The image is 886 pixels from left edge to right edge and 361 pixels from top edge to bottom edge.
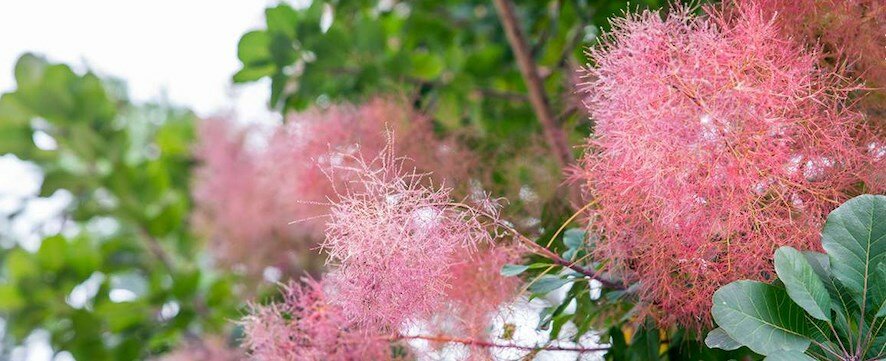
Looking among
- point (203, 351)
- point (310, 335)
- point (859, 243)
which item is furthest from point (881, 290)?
point (203, 351)

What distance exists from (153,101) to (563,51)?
5.03ft

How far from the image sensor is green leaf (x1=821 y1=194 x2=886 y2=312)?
600mm

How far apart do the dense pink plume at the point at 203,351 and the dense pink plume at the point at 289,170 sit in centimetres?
16

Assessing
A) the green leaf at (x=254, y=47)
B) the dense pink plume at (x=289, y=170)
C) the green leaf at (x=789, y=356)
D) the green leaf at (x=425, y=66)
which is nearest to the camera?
the green leaf at (x=789, y=356)

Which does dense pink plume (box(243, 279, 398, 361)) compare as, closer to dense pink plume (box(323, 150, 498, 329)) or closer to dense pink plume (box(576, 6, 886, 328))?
dense pink plume (box(323, 150, 498, 329))

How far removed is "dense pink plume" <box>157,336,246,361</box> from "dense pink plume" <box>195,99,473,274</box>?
158 millimetres

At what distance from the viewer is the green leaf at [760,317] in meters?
0.60

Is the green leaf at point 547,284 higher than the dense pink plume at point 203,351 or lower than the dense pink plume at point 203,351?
higher

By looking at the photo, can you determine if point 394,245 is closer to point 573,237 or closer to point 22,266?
point 573,237

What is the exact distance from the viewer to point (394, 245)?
650 mm

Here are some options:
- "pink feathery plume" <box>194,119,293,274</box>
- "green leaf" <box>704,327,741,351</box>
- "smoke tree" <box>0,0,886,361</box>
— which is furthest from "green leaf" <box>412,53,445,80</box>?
"green leaf" <box>704,327,741,351</box>

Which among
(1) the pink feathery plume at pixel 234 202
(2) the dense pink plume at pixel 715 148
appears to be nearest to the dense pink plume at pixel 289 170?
(1) the pink feathery plume at pixel 234 202

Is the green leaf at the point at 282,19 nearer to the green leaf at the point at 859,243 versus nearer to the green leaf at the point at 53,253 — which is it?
the green leaf at the point at 53,253

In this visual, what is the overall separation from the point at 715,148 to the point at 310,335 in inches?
15.4
